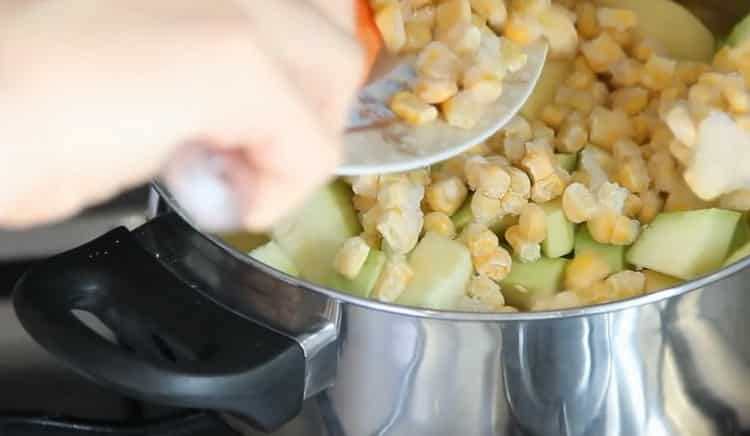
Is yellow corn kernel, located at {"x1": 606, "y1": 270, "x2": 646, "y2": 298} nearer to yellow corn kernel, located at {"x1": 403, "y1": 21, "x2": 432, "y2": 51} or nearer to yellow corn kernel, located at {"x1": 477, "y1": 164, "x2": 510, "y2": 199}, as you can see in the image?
yellow corn kernel, located at {"x1": 477, "y1": 164, "x2": 510, "y2": 199}

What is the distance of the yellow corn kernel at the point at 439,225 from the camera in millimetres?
787

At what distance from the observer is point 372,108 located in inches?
29.9

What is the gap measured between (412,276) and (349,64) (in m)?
0.30

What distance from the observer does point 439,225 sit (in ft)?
2.59

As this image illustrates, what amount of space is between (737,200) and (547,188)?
0.13 metres

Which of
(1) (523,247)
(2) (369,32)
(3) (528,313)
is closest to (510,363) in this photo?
(3) (528,313)

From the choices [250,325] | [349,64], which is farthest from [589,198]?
[349,64]

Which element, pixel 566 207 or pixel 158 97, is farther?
pixel 566 207

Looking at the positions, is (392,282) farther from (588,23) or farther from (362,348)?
(588,23)

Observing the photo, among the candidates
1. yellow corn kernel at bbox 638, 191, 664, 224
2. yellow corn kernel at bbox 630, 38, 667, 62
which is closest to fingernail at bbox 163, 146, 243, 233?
yellow corn kernel at bbox 638, 191, 664, 224

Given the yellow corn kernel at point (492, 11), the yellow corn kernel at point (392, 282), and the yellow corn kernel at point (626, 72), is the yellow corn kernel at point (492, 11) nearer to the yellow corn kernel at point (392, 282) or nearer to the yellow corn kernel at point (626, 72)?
the yellow corn kernel at point (626, 72)

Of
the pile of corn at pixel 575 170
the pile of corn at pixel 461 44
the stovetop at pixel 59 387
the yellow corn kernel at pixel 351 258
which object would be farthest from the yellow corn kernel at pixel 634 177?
the stovetop at pixel 59 387

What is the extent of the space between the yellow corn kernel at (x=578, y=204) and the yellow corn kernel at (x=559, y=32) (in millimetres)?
154

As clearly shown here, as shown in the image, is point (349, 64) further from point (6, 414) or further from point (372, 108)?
point (6, 414)
